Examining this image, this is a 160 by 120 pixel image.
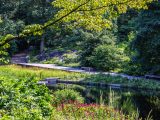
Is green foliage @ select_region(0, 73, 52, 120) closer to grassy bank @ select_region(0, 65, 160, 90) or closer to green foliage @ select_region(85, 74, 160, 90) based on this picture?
grassy bank @ select_region(0, 65, 160, 90)

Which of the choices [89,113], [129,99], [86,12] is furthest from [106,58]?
[86,12]

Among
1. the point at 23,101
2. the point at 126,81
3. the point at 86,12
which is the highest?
the point at 86,12

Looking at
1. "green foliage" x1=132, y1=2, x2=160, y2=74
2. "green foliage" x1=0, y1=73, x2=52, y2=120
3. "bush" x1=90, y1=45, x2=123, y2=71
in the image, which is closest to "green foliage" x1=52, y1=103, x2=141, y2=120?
"green foliage" x1=0, y1=73, x2=52, y2=120

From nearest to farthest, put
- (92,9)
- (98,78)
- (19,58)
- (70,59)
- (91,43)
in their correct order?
(92,9) < (98,78) < (91,43) < (70,59) < (19,58)

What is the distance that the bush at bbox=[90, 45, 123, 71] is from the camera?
23.0 m

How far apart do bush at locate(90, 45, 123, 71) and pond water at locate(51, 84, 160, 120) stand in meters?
5.46

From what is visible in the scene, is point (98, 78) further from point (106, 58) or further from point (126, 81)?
point (106, 58)

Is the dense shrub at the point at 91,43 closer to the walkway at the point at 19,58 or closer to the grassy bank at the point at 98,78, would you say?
the grassy bank at the point at 98,78

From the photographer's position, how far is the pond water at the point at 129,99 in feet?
40.1

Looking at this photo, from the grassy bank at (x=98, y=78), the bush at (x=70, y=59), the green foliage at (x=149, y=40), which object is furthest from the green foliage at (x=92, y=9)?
the bush at (x=70, y=59)

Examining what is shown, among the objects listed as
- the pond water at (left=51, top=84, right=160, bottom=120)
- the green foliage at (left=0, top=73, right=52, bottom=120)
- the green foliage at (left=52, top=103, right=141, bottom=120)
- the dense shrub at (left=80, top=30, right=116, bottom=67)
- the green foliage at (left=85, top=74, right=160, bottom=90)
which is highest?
the dense shrub at (left=80, top=30, right=116, bottom=67)

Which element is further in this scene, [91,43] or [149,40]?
[91,43]

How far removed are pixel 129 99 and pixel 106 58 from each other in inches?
340

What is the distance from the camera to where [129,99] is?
14.5 m
